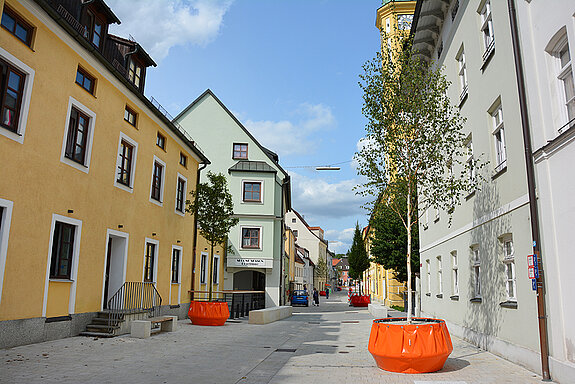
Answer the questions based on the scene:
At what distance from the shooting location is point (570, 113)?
7.64 metres

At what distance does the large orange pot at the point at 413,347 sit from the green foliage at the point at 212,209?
42.6ft

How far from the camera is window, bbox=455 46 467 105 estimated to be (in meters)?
14.0

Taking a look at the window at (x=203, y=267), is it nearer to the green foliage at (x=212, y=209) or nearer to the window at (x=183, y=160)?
the green foliage at (x=212, y=209)

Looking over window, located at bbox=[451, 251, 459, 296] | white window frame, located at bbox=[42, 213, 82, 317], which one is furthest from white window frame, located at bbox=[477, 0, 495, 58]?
white window frame, located at bbox=[42, 213, 82, 317]

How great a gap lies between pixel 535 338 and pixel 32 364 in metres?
9.27

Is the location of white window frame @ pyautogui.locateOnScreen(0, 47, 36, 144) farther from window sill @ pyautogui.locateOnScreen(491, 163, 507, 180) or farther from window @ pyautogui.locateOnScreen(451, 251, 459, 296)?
window @ pyautogui.locateOnScreen(451, 251, 459, 296)

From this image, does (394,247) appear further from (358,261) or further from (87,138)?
(358,261)

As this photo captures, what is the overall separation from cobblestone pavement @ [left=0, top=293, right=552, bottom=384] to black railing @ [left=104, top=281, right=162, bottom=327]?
103 centimetres

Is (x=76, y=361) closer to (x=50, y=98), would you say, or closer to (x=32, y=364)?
(x=32, y=364)

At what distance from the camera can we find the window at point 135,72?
55.1 feet

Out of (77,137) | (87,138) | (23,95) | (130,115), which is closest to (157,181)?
(130,115)

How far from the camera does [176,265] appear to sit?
20.0 meters

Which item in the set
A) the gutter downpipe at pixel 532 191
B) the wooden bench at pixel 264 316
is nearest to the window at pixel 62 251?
the wooden bench at pixel 264 316

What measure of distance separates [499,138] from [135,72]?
513 inches
